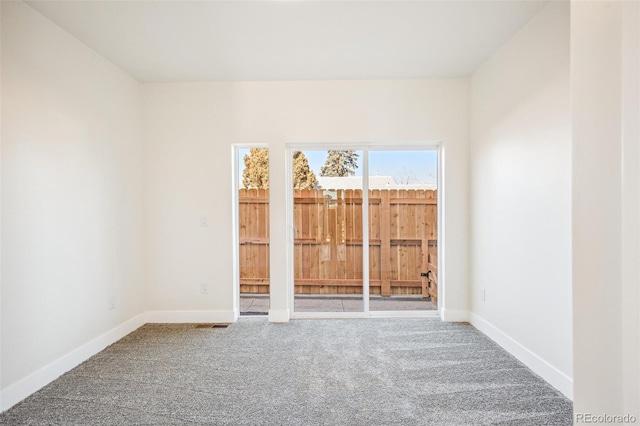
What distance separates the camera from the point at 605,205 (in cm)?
92

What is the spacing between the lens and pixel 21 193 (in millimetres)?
2156

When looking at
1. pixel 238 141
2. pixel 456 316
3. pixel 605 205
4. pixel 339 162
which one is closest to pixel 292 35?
pixel 238 141

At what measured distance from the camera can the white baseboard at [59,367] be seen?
205 centimetres

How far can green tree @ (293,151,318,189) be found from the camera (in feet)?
12.4

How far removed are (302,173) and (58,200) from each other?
2.21 m

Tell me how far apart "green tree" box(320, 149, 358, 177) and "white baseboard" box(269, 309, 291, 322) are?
1.58 meters

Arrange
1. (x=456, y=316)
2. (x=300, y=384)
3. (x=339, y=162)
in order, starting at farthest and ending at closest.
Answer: (x=339, y=162)
(x=456, y=316)
(x=300, y=384)

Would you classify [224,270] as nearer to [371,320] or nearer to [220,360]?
[220,360]

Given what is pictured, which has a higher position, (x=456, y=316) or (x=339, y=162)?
(x=339, y=162)

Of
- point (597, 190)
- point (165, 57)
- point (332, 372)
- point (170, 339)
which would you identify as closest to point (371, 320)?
point (332, 372)

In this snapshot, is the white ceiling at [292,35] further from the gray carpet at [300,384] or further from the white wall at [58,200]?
the gray carpet at [300,384]

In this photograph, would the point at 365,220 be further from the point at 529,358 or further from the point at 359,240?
the point at 529,358

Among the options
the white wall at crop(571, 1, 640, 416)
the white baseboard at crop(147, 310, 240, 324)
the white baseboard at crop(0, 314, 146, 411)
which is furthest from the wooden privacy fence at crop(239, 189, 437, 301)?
the white wall at crop(571, 1, 640, 416)
